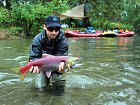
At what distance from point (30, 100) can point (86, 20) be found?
111 feet

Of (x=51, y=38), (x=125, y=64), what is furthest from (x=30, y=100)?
(x=125, y=64)

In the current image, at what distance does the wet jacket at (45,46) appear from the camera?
5383 millimetres

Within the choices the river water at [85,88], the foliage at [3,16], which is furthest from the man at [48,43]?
the foliage at [3,16]

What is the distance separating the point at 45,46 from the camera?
218 inches

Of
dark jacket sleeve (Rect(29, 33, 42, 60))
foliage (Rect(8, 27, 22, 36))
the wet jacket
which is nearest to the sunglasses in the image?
the wet jacket

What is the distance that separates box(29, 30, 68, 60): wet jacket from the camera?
5383mm

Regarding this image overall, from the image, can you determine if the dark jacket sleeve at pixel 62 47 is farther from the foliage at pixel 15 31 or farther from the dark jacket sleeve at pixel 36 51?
the foliage at pixel 15 31

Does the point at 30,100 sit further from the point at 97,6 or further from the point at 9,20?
the point at 97,6

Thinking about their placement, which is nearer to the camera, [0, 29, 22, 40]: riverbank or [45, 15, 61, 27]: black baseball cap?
[45, 15, 61, 27]: black baseball cap

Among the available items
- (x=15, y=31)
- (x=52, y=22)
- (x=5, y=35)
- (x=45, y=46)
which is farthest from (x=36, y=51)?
(x=15, y=31)

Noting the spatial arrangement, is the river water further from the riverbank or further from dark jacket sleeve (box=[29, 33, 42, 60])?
the riverbank

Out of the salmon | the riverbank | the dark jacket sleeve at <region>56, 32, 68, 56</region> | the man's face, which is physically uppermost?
the man's face

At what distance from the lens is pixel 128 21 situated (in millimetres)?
42375

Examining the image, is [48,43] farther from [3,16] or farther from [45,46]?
[3,16]
